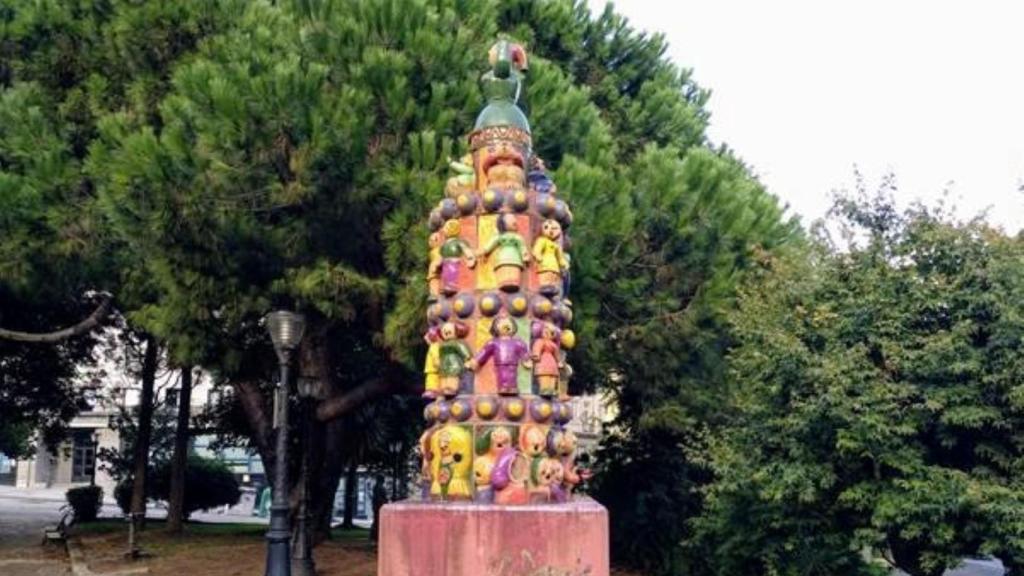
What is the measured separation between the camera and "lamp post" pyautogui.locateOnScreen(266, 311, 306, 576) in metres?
10.4

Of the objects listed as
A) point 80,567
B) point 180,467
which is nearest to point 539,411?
point 80,567

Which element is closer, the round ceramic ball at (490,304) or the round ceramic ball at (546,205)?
the round ceramic ball at (490,304)

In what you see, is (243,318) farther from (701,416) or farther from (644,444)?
(644,444)

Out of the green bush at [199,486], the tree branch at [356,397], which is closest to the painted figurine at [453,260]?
the tree branch at [356,397]

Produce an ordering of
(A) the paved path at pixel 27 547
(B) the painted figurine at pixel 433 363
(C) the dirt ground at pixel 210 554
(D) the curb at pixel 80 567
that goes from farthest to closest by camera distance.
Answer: (A) the paved path at pixel 27 547 < (D) the curb at pixel 80 567 < (C) the dirt ground at pixel 210 554 < (B) the painted figurine at pixel 433 363

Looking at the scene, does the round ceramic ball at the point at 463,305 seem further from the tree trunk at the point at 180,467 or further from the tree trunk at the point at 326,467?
the tree trunk at the point at 180,467

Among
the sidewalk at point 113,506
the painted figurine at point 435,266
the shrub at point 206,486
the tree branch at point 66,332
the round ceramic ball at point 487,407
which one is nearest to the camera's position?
the round ceramic ball at point 487,407

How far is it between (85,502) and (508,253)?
68.3 feet

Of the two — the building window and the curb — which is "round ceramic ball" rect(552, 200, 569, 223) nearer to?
the curb

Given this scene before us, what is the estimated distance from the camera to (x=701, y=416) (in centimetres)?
1389

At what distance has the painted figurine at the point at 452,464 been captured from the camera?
8.94 meters

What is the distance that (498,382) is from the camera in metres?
9.18

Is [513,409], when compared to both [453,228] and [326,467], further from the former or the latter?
[326,467]

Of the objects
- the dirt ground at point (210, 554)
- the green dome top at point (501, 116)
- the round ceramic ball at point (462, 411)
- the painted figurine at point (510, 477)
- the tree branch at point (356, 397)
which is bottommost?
the dirt ground at point (210, 554)
